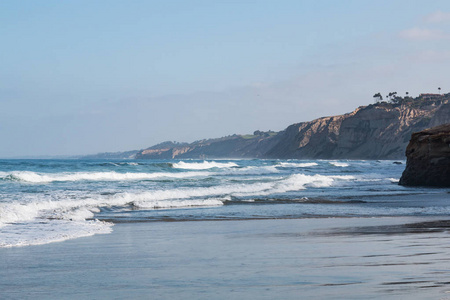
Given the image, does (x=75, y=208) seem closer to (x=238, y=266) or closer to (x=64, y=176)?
(x=238, y=266)

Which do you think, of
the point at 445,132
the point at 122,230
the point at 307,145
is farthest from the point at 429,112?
the point at 122,230

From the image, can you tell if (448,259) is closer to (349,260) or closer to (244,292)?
(349,260)

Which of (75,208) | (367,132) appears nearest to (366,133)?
(367,132)

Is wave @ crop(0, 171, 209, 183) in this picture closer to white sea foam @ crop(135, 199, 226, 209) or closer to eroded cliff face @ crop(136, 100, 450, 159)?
white sea foam @ crop(135, 199, 226, 209)

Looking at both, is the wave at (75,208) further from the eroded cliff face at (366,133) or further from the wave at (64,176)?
the eroded cliff face at (366,133)

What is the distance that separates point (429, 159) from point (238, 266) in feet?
75.9

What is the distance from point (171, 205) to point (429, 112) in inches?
5080

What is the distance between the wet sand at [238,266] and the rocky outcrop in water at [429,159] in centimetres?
1744

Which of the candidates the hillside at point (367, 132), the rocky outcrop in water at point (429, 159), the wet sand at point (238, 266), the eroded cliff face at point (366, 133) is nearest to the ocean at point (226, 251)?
the wet sand at point (238, 266)

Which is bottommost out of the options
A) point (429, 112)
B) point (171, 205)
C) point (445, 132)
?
point (171, 205)

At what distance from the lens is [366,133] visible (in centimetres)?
13425

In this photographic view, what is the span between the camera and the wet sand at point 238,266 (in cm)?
432

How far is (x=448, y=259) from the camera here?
5.57 m

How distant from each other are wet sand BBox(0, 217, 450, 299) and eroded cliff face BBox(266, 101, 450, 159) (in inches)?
4319
